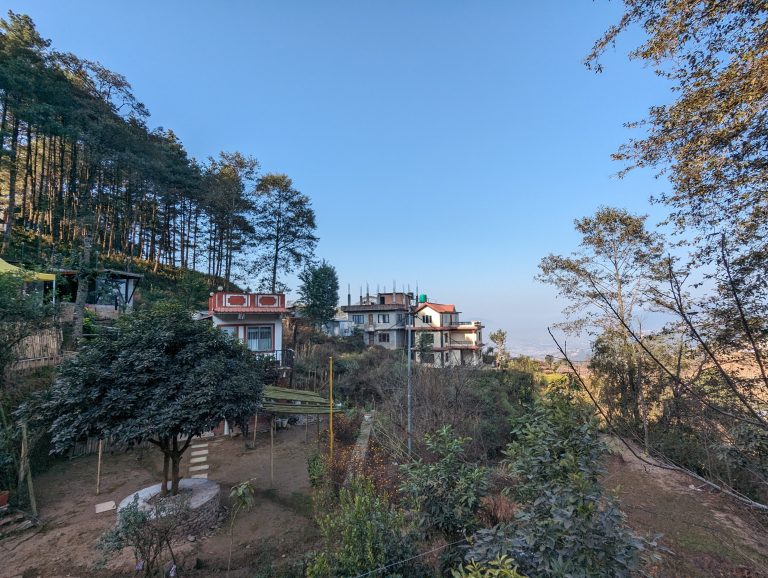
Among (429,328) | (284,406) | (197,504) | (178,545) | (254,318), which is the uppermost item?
(254,318)

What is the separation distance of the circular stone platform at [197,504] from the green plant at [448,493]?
16.8ft

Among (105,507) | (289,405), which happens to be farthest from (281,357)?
(105,507)

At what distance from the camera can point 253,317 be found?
15.6m

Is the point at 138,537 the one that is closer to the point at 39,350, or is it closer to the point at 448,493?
the point at 448,493

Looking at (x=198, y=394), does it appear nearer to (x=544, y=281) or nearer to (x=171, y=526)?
(x=171, y=526)

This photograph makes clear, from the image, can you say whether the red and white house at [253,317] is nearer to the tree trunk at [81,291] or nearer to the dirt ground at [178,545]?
the tree trunk at [81,291]

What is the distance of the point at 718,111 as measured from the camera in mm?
4125

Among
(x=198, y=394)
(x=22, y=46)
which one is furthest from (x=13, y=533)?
(x=22, y=46)

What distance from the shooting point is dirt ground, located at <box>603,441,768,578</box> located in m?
5.42

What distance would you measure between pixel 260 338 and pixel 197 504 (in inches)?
374

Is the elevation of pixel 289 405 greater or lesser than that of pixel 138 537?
greater

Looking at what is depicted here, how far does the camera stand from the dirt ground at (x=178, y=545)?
546 centimetres

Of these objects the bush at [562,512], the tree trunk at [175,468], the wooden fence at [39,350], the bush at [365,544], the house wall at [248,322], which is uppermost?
the house wall at [248,322]

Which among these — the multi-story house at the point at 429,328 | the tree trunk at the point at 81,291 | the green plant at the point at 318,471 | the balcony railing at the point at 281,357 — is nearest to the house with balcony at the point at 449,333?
the multi-story house at the point at 429,328
